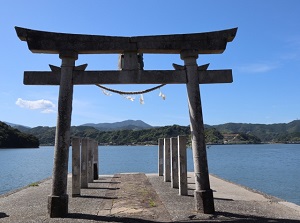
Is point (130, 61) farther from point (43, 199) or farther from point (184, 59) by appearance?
point (43, 199)

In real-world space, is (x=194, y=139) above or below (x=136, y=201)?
above

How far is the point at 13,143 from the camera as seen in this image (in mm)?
108625

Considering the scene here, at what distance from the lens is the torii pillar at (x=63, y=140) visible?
27.7 ft

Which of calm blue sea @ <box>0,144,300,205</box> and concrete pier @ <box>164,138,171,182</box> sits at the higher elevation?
concrete pier @ <box>164,138,171,182</box>

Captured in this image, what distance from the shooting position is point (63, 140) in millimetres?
8625

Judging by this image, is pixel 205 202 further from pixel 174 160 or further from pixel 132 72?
pixel 174 160

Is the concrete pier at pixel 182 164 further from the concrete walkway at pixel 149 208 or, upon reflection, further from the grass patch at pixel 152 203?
the grass patch at pixel 152 203

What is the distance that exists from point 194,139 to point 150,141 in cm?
15244

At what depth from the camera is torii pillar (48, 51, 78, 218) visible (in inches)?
332

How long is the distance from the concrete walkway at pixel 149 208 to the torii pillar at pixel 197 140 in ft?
1.30

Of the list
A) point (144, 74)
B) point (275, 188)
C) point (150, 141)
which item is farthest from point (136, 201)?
point (150, 141)

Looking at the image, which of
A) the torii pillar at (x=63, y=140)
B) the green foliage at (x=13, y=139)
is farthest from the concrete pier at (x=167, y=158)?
the green foliage at (x=13, y=139)

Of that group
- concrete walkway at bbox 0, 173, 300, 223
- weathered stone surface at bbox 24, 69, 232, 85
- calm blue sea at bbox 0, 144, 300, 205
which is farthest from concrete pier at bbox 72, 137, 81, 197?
calm blue sea at bbox 0, 144, 300, 205

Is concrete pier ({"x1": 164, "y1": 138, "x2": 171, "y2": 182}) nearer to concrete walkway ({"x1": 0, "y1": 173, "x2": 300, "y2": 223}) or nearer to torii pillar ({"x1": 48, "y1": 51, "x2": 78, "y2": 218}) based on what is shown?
concrete walkway ({"x1": 0, "y1": 173, "x2": 300, "y2": 223})
